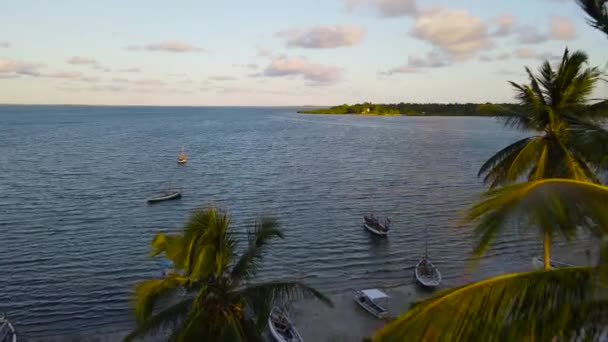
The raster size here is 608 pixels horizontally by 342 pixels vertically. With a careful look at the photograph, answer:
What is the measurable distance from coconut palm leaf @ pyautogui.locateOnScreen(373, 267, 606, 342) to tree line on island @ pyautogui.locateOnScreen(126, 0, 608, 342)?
0.03ft

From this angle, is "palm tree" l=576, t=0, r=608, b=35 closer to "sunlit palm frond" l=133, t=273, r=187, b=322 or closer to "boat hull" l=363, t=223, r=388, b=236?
"sunlit palm frond" l=133, t=273, r=187, b=322

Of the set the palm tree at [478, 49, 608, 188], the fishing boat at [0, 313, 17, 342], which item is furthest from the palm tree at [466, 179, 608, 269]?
the fishing boat at [0, 313, 17, 342]

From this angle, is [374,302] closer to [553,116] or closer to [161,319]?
[553,116]

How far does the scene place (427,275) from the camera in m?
33.6

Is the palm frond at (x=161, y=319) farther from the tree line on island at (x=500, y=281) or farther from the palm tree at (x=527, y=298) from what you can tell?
the palm tree at (x=527, y=298)

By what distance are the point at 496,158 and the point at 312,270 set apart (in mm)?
20599

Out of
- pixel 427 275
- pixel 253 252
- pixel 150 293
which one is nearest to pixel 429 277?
pixel 427 275

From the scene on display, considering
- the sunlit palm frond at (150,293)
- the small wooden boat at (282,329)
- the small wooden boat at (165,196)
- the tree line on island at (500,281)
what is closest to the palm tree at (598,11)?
the tree line on island at (500,281)

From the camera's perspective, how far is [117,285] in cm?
3338

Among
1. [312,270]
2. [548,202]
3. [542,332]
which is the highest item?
[548,202]

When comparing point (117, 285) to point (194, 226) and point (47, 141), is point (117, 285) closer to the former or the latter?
point (194, 226)

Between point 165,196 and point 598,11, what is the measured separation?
54.4m

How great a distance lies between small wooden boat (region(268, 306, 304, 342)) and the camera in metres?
24.3

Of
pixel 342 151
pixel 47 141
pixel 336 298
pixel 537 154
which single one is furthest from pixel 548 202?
pixel 47 141
